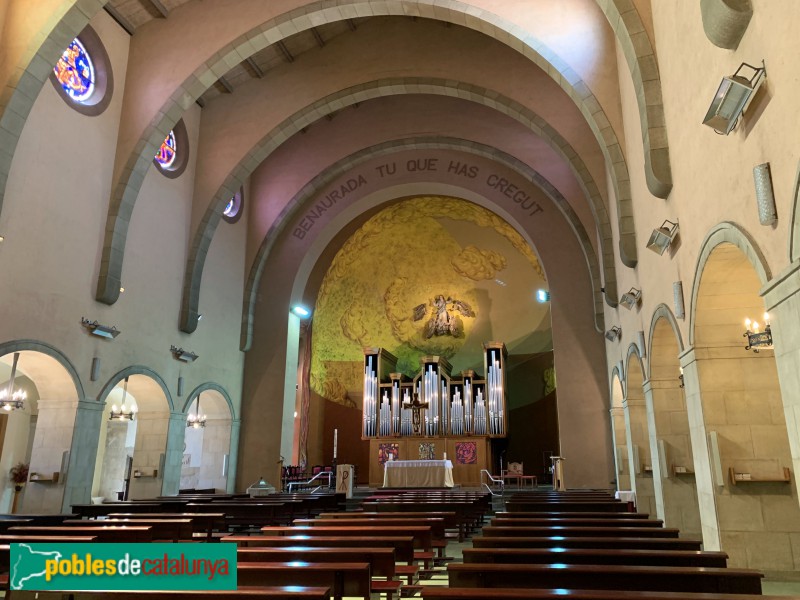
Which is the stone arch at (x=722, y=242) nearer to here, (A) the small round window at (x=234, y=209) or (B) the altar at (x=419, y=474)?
(B) the altar at (x=419, y=474)

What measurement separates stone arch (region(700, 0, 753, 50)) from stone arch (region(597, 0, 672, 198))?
2.31 metres

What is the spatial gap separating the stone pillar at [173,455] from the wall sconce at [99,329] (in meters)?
2.50

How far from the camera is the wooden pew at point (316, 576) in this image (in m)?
3.28

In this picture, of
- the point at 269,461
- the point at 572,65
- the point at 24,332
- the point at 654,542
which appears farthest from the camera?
the point at 269,461

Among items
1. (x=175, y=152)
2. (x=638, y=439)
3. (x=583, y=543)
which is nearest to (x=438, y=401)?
(x=638, y=439)

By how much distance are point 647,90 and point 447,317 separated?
519 inches

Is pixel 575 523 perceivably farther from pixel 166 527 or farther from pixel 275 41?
pixel 275 41

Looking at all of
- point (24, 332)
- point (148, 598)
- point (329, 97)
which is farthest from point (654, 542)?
point (329, 97)

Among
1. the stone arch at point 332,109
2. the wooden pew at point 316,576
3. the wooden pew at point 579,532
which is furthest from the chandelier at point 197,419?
the wooden pew at point 316,576

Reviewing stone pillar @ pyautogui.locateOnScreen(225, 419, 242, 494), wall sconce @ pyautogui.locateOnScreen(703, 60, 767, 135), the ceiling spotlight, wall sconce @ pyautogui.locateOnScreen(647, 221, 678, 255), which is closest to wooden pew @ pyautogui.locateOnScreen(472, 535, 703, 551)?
wall sconce @ pyautogui.locateOnScreen(703, 60, 767, 135)

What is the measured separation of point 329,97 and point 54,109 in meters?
5.64

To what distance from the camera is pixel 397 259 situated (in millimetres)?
20562

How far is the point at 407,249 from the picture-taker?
806 inches

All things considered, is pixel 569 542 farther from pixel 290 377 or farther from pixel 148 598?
pixel 290 377
